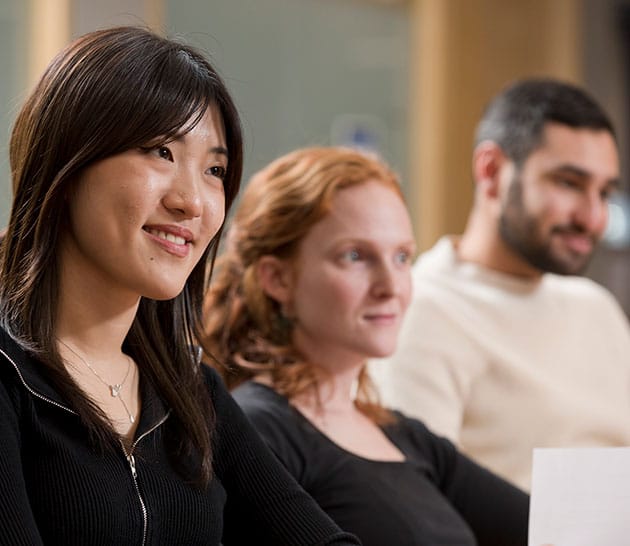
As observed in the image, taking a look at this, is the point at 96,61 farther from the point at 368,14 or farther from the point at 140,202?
the point at 368,14

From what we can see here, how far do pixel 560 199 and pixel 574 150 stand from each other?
0.11 m

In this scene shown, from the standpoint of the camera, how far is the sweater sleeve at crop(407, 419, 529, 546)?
196 cm

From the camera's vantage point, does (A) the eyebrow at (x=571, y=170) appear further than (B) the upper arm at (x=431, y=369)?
Yes

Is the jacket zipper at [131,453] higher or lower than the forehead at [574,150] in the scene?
lower

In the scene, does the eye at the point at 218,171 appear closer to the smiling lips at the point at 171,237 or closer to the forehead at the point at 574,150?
the smiling lips at the point at 171,237

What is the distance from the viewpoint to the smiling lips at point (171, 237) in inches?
50.8

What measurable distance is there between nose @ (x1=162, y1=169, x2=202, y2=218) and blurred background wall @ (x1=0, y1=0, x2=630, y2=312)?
7.93 feet

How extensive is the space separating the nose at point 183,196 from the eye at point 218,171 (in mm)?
56

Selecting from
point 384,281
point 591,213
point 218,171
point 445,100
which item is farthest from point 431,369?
point 445,100

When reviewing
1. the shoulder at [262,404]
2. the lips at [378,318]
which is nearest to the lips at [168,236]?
the shoulder at [262,404]

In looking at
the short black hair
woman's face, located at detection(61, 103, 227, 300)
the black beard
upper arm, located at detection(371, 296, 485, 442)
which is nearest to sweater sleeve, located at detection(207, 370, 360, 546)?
woman's face, located at detection(61, 103, 227, 300)

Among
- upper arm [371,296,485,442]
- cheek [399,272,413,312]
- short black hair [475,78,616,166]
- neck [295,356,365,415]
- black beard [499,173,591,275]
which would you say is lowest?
upper arm [371,296,485,442]

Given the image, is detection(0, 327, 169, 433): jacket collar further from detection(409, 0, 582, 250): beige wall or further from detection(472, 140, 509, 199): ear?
detection(409, 0, 582, 250): beige wall

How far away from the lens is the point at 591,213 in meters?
2.60
